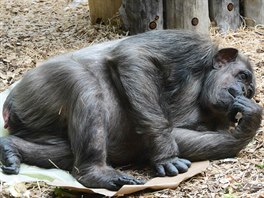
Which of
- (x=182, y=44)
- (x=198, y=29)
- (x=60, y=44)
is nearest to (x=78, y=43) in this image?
(x=60, y=44)

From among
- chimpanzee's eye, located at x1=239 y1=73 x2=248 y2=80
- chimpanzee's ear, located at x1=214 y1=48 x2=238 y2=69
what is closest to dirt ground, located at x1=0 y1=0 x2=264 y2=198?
chimpanzee's ear, located at x1=214 y1=48 x2=238 y2=69

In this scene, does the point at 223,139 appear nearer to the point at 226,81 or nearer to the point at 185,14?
the point at 226,81

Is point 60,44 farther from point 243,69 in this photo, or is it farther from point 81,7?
point 243,69

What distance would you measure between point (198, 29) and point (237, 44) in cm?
45

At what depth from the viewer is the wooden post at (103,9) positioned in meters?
6.81

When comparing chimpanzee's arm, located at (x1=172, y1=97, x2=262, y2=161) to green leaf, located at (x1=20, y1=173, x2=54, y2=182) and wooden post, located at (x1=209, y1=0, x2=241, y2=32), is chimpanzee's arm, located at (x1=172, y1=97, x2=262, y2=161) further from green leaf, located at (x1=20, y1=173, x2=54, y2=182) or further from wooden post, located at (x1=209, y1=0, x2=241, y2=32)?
wooden post, located at (x1=209, y1=0, x2=241, y2=32)

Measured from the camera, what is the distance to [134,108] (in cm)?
431

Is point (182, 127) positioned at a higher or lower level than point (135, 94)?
lower

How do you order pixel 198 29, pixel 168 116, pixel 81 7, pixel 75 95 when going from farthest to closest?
1. pixel 81 7
2. pixel 198 29
3. pixel 168 116
4. pixel 75 95

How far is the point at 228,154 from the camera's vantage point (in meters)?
4.49

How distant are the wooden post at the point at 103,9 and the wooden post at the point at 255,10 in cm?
136

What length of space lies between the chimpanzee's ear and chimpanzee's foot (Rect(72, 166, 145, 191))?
1.17m

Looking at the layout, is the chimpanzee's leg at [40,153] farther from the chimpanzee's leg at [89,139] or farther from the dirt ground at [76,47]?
the dirt ground at [76,47]

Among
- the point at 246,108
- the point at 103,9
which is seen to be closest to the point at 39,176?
the point at 246,108
